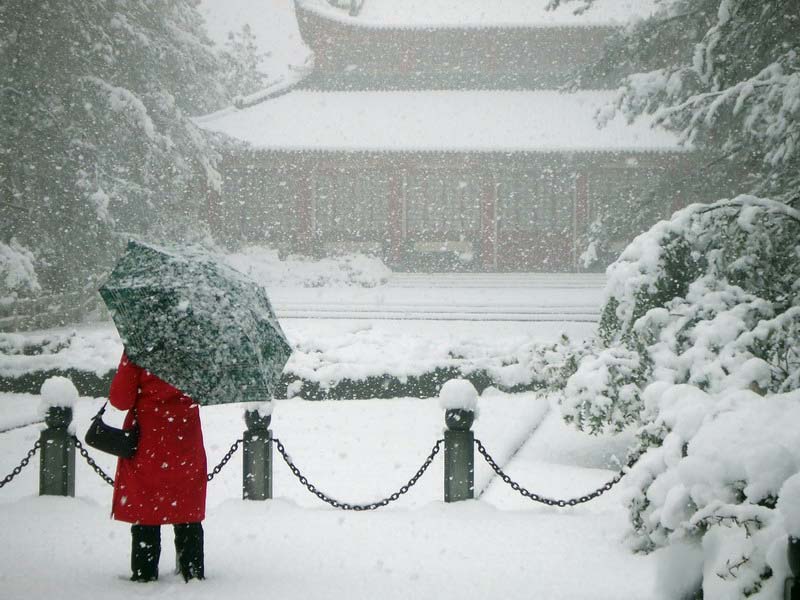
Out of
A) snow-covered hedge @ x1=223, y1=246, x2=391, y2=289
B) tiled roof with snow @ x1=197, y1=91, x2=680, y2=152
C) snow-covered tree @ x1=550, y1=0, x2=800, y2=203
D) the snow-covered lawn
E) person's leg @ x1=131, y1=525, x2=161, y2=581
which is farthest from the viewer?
tiled roof with snow @ x1=197, y1=91, x2=680, y2=152

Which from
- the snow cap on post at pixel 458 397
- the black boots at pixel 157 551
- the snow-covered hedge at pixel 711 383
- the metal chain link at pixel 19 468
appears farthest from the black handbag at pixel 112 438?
the snow-covered hedge at pixel 711 383

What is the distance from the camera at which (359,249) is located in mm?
22609

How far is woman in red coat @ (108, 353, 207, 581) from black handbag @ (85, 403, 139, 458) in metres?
0.03

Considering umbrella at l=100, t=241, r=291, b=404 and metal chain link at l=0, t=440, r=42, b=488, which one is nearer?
umbrella at l=100, t=241, r=291, b=404

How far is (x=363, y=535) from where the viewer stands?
4605mm

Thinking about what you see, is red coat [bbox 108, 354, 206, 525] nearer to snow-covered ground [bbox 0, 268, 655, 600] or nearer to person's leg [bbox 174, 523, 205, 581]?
person's leg [bbox 174, 523, 205, 581]

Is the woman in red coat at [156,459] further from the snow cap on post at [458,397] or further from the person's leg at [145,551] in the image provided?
the snow cap on post at [458,397]

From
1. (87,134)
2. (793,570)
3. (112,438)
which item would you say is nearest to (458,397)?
(112,438)

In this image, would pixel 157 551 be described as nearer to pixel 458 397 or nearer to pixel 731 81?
pixel 458 397

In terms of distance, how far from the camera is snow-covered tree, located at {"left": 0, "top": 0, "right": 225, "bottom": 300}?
1489 centimetres

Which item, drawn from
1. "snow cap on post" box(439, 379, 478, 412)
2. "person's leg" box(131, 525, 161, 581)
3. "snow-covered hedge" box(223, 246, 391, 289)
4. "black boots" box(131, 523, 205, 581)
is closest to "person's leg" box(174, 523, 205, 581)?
"black boots" box(131, 523, 205, 581)

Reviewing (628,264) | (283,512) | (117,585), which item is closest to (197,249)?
(117,585)

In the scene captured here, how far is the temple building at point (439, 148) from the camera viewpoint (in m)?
21.6

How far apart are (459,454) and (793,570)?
2.72 metres
